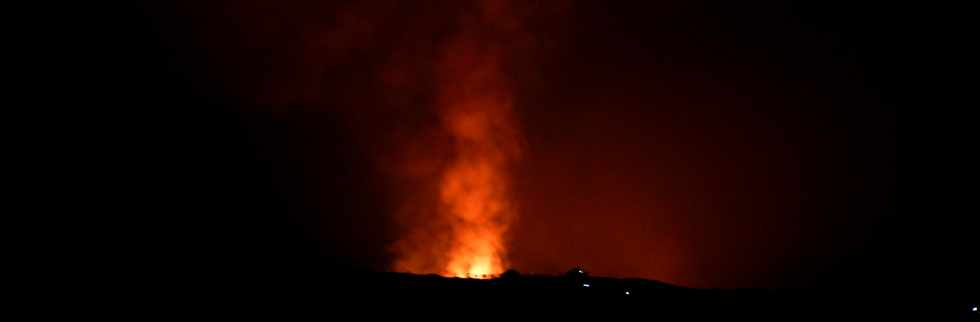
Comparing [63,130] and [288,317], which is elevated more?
[63,130]

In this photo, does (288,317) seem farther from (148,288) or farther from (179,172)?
(179,172)

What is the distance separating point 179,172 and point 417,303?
82.5 feet

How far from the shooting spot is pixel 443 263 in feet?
90.1

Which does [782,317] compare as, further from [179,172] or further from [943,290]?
[179,172]

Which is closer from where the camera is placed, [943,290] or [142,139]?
[943,290]

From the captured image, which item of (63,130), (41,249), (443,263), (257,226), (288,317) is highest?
(63,130)

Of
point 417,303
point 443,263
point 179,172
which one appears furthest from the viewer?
point 179,172

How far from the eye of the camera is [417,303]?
10453 millimetres

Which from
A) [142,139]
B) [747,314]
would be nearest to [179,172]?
[142,139]

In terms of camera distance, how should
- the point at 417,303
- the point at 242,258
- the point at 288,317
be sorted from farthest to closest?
the point at 242,258 < the point at 417,303 < the point at 288,317

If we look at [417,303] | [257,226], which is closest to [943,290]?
[417,303]

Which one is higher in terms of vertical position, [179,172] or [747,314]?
[179,172]

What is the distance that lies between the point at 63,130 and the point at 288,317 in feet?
68.9

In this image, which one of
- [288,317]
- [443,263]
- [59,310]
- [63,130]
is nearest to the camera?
[59,310]
